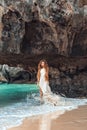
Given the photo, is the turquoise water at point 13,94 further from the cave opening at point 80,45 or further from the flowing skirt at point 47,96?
the cave opening at point 80,45

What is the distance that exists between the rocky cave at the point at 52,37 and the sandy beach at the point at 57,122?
472 cm

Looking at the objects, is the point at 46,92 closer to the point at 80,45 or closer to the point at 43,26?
the point at 43,26

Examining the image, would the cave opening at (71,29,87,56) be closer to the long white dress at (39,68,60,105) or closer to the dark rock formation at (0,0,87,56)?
the dark rock formation at (0,0,87,56)

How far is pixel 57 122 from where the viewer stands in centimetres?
751

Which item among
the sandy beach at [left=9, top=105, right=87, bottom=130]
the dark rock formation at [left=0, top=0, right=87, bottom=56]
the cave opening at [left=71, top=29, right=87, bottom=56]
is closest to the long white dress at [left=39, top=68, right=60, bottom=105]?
the sandy beach at [left=9, top=105, right=87, bottom=130]

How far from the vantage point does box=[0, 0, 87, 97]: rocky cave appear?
12.4 m

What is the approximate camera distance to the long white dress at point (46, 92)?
1114 centimetres

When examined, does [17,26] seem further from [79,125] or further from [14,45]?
[79,125]

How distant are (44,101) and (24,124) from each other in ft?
13.4

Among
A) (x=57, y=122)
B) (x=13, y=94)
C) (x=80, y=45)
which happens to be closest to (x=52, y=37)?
(x=80, y=45)

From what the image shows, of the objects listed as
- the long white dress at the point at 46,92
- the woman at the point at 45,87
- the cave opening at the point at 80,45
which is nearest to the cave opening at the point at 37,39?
the cave opening at the point at 80,45

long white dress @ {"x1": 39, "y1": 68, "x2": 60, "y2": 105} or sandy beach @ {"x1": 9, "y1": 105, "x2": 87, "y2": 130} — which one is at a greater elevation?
long white dress @ {"x1": 39, "y1": 68, "x2": 60, "y2": 105}

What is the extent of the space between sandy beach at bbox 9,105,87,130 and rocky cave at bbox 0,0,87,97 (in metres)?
4.72

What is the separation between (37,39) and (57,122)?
270 inches
